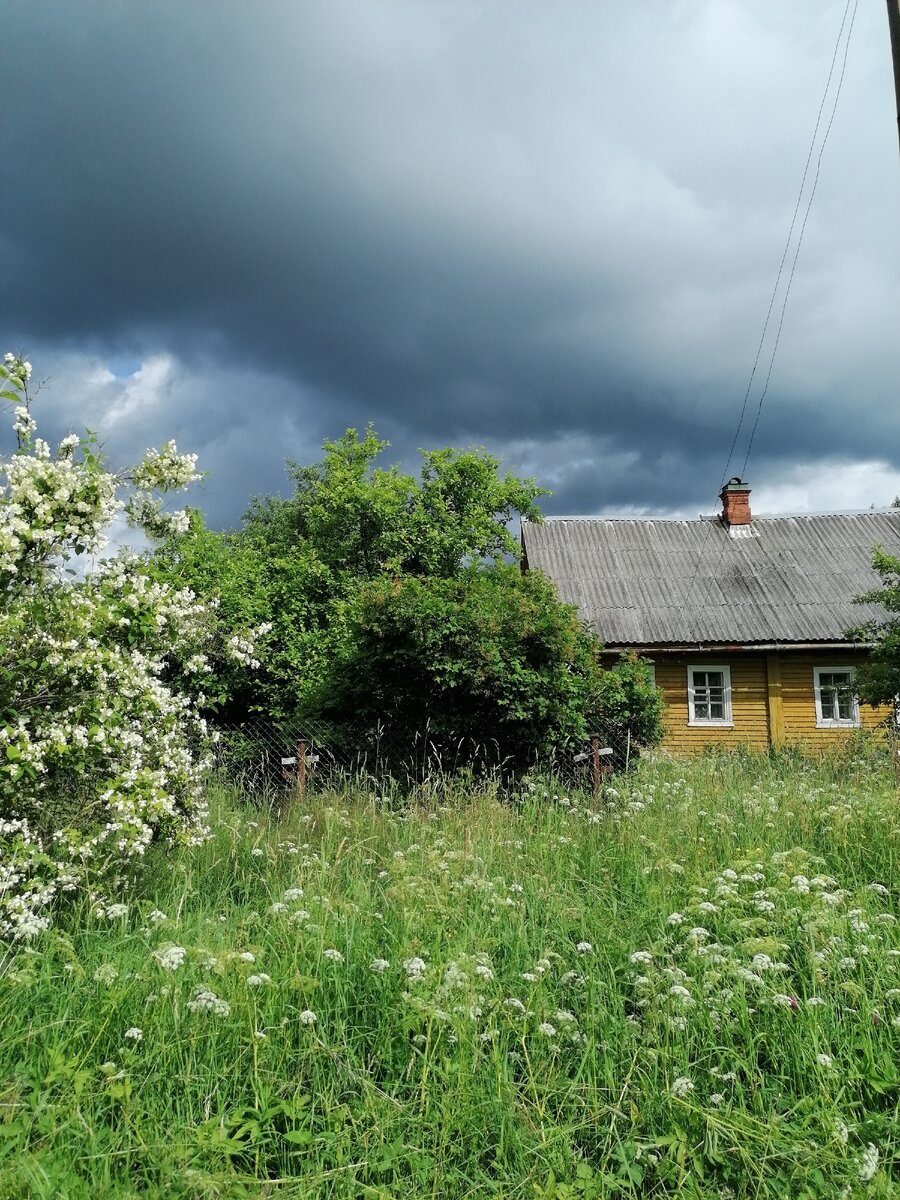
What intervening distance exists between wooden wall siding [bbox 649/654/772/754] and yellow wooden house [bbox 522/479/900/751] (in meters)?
0.02

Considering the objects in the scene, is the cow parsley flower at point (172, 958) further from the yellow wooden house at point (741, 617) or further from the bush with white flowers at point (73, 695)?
the yellow wooden house at point (741, 617)

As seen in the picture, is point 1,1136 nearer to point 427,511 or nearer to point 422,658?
point 422,658

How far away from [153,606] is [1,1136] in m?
3.10

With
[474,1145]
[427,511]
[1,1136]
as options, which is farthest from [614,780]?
[427,511]

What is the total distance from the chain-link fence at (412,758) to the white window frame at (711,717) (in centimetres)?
811

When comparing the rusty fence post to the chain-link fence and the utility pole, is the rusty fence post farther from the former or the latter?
the utility pole

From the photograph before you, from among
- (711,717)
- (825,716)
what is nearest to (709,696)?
(711,717)

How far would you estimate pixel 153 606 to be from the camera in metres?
5.25

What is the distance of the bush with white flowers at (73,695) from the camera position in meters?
4.43

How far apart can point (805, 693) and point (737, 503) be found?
6.04 metres

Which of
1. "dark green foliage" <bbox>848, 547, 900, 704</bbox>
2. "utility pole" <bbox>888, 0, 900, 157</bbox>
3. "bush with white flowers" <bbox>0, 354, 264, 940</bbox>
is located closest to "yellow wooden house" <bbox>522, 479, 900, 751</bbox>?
"dark green foliage" <bbox>848, 547, 900, 704</bbox>

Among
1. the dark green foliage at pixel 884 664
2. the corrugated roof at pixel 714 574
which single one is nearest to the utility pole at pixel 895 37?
the dark green foliage at pixel 884 664

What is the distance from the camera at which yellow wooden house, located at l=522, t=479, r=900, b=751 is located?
18.1 metres

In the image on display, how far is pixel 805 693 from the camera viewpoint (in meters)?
18.3
